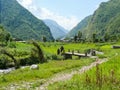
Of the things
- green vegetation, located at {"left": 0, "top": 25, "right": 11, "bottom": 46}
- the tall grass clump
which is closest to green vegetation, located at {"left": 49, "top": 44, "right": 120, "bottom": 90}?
the tall grass clump

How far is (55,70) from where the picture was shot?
38156mm

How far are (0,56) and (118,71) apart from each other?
50116 millimetres

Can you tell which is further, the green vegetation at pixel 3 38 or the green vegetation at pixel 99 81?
the green vegetation at pixel 3 38

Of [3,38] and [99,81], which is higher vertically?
[3,38]

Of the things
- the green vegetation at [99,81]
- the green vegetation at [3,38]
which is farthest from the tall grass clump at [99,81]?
the green vegetation at [3,38]

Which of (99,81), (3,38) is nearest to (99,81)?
(99,81)

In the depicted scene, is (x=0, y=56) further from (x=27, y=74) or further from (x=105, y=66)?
(x=105, y=66)

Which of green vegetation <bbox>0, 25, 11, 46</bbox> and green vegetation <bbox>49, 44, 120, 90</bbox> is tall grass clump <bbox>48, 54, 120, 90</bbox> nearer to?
green vegetation <bbox>49, 44, 120, 90</bbox>

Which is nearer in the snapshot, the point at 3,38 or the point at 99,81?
the point at 99,81

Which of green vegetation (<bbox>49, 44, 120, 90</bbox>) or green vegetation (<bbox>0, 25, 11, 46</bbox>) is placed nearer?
green vegetation (<bbox>49, 44, 120, 90</bbox>)

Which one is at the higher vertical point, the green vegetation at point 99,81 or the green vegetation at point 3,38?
the green vegetation at point 3,38

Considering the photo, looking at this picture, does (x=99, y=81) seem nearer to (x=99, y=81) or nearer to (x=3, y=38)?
(x=99, y=81)

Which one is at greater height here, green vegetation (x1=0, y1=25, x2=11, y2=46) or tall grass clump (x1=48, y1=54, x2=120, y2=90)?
green vegetation (x1=0, y1=25, x2=11, y2=46)

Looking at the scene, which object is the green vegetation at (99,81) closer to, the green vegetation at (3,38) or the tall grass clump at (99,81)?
the tall grass clump at (99,81)
